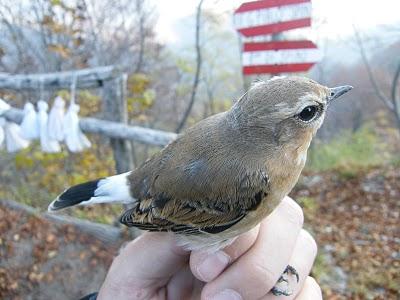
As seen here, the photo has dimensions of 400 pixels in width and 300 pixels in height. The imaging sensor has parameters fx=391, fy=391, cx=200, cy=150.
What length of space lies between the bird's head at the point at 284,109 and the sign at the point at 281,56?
3.93 feet

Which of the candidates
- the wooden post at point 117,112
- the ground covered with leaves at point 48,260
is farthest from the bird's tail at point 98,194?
the ground covered with leaves at point 48,260

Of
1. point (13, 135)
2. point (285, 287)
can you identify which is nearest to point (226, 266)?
point (285, 287)

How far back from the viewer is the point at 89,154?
18.4ft

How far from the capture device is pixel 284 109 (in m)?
1.36

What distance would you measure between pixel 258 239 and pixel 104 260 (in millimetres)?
2805

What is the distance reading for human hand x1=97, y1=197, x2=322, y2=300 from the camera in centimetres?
139

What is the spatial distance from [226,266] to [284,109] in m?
0.62

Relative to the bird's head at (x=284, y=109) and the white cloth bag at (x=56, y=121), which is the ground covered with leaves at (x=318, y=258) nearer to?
the white cloth bag at (x=56, y=121)

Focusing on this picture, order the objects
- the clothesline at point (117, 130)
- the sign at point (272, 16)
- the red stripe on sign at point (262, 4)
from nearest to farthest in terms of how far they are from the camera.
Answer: the red stripe on sign at point (262, 4), the sign at point (272, 16), the clothesline at point (117, 130)

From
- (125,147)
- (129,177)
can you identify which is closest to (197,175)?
(129,177)

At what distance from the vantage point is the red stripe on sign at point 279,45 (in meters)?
2.62

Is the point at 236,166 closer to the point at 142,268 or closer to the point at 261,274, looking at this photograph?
the point at 261,274

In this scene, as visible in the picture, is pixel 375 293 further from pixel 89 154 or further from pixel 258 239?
Result: pixel 89 154

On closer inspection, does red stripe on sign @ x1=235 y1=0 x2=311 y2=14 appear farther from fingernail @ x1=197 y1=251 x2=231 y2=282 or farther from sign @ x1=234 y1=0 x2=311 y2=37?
fingernail @ x1=197 y1=251 x2=231 y2=282
